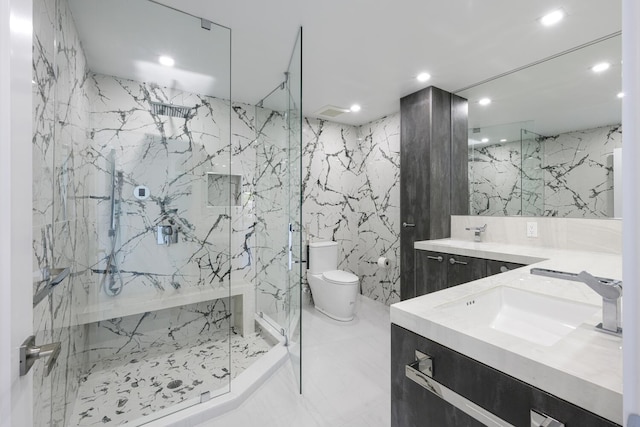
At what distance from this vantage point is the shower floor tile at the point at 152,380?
1.70 m

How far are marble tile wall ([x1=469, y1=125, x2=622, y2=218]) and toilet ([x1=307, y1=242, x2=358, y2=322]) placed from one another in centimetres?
151

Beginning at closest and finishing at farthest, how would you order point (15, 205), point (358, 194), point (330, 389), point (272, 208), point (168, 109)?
1. point (15, 205)
2. point (330, 389)
3. point (168, 109)
4. point (272, 208)
5. point (358, 194)

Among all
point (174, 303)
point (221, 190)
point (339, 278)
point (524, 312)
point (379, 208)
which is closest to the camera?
point (524, 312)

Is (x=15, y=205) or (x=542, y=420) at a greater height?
(x=15, y=205)

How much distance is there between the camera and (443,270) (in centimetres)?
236

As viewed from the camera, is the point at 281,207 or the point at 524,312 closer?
the point at 524,312

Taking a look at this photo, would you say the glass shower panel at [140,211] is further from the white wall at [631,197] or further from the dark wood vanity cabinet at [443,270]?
the white wall at [631,197]

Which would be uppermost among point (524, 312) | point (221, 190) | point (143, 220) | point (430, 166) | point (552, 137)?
point (552, 137)

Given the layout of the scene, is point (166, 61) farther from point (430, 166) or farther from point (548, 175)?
point (548, 175)

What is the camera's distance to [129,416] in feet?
5.41

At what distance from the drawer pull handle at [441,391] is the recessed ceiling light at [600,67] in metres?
2.54

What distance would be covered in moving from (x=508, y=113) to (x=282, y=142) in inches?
83.4

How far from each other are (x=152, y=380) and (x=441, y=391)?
2119 millimetres

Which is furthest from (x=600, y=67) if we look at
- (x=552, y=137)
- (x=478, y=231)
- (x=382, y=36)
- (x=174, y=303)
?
(x=174, y=303)
